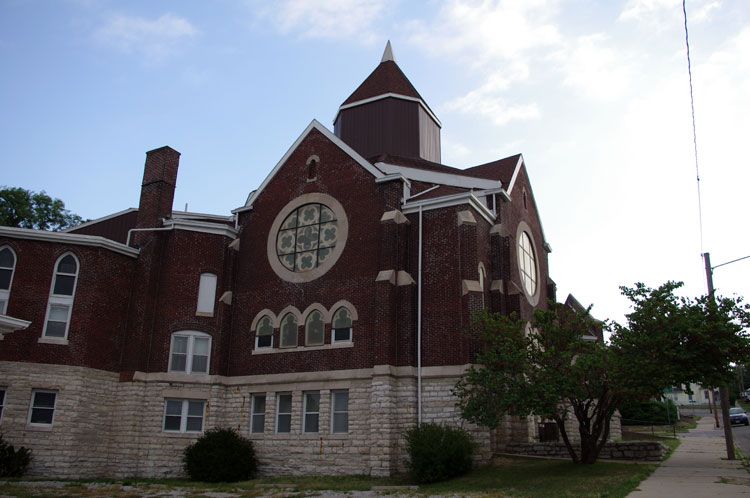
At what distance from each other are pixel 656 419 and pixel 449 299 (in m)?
34.6

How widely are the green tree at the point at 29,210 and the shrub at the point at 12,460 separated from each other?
2268 centimetres

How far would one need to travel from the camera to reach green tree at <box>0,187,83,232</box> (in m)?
42.3

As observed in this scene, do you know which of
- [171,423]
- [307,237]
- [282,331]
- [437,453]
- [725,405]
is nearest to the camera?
[437,453]

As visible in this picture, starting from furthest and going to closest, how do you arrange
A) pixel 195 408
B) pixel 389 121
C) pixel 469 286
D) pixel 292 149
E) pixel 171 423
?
pixel 389 121, pixel 292 149, pixel 195 408, pixel 171 423, pixel 469 286

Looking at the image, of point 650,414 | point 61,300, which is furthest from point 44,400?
point 650,414

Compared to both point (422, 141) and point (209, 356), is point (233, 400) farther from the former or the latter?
point (422, 141)

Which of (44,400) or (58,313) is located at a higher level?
(58,313)

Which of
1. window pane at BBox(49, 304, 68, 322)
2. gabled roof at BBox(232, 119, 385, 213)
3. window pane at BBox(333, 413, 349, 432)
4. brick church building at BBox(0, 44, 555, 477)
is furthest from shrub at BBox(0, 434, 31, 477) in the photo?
gabled roof at BBox(232, 119, 385, 213)

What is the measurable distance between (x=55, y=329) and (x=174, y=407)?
5140 millimetres

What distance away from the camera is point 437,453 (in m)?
19.6

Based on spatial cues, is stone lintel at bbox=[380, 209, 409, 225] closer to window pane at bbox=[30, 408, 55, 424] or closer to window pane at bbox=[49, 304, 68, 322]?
window pane at bbox=[49, 304, 68, 322]

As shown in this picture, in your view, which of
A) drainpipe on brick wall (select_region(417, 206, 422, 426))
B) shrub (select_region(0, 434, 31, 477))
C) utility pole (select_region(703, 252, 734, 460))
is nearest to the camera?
utility pole (select_region(703, 252, 734, 460))

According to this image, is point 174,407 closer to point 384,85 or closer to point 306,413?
point 306,413

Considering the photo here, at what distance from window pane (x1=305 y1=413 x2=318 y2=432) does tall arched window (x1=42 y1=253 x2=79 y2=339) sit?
9.25 metres
